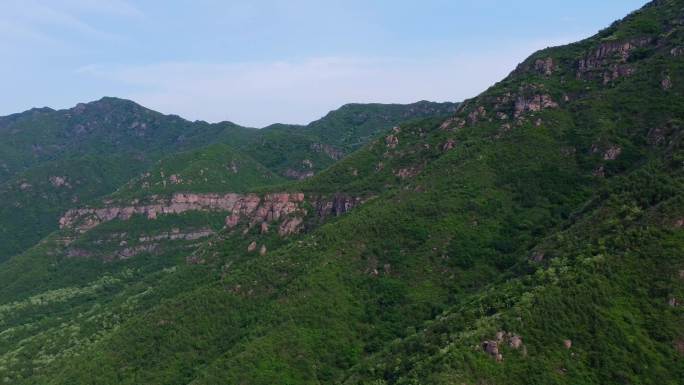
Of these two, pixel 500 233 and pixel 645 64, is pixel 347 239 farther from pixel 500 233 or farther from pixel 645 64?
pixel 645 64

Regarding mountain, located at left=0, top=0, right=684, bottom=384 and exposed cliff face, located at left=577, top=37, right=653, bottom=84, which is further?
exposed cliff face, located at left=577, top=37, right=653, bottom=84

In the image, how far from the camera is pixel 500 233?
372 feet

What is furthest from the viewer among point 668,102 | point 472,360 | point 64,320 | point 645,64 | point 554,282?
point 64,320

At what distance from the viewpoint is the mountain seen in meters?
73.0

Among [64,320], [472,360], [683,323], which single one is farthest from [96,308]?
[683,323]

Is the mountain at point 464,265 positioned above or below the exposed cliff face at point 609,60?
below

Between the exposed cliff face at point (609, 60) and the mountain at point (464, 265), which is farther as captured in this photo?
the exposed cliff face at point (609, 60)

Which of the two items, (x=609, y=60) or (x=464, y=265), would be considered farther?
(x=609, y=60)

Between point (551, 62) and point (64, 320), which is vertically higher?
point (551, 62)

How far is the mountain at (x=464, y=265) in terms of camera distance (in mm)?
73000

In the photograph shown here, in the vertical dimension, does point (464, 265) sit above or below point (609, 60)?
below

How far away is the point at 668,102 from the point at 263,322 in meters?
98.6

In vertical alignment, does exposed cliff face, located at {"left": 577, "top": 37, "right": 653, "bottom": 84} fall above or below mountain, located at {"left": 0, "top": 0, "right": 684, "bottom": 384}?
above

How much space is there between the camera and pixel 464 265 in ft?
356
